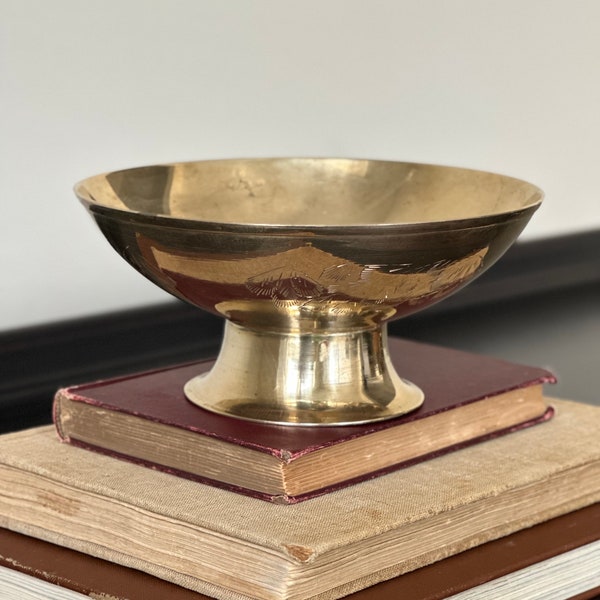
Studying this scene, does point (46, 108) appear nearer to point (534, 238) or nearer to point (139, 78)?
point (139, 78)

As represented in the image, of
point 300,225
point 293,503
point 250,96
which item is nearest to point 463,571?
point 293,503

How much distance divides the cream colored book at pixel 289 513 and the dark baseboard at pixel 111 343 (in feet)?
0.96

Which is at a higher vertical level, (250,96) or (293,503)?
(250,96)

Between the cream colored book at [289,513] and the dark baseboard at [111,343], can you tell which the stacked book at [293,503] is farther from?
the dark baseboard at [111,343]

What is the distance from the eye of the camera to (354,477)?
66 cm

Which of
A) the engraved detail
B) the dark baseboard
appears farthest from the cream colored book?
the dark baseboard

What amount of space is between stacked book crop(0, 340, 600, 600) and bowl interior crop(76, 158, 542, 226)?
0.39ft

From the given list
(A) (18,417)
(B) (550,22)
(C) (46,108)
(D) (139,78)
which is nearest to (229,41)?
(D) (139,78)

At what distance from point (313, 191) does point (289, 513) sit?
29 cm

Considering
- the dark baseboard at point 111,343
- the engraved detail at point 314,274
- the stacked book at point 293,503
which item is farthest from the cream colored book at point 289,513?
the dark baseboard at point 111,343

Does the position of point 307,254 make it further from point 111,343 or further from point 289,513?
point 111,343

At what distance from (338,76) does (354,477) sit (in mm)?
746

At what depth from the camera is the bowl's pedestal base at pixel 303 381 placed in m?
0.68

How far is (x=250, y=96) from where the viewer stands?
48.4 inches
